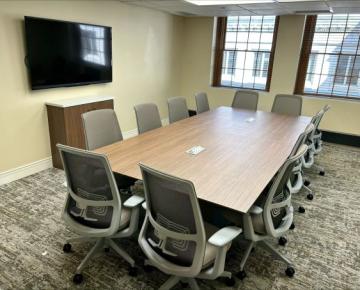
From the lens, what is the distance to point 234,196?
6.09 feet

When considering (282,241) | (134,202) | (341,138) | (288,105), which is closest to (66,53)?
(134,202)

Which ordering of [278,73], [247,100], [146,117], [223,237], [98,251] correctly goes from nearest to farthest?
[223,237]
[98,251]
[146,117]
[247,100]
[278,73]

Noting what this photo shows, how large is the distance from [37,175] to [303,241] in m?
3.16

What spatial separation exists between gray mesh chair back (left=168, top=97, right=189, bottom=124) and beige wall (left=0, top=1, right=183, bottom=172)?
136 cm

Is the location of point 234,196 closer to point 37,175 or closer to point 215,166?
point 215,166

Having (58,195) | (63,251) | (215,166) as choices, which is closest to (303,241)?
(215,166)

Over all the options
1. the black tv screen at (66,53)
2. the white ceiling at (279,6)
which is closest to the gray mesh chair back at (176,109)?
the black tv screen at (66,53)

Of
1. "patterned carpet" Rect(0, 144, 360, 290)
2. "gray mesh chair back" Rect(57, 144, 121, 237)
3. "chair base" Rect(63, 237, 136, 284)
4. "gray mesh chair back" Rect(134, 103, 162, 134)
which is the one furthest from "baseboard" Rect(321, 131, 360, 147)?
"gray mesh chair back" Rect(57, 144, 121, 237)

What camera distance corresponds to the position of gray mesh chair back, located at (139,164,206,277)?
150 centimetres

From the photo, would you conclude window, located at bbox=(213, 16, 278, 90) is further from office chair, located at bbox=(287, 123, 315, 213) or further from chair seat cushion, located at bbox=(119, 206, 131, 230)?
chair seat cushion, located at bbox=(119, 206, 131, 230)

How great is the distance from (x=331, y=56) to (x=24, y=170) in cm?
557

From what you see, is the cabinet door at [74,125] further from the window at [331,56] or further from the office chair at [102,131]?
the window at [331,56]

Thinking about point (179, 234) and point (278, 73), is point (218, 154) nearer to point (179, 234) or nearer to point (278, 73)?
point (179, 234)

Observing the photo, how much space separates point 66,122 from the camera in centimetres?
364
